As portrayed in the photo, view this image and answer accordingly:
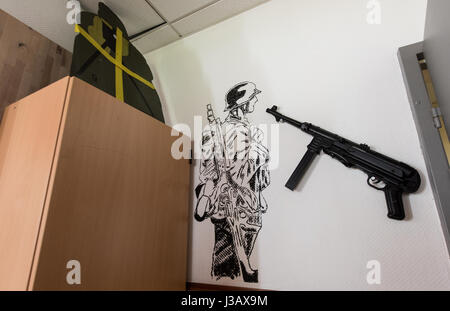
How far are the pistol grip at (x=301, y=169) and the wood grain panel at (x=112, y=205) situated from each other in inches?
23.7

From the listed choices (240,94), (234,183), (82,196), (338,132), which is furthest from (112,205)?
(338,132)

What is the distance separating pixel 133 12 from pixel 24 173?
1205 mm

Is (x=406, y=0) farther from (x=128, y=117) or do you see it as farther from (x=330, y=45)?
→ (x=128, y=117)

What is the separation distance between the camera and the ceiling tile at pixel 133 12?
1367mm

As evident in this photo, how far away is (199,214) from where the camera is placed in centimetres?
125

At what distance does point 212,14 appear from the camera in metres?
1.47

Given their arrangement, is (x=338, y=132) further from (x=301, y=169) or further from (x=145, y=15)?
(x=145, y=15)

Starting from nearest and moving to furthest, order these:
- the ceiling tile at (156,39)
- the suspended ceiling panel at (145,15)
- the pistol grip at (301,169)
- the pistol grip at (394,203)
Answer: the pistol grip at (394,203)
the pistol grip at (301,169)
the suspended ceiling panel at (145,15)
the ceiling tile at (156,39)

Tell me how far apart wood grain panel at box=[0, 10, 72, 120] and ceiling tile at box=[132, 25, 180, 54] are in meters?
0.56

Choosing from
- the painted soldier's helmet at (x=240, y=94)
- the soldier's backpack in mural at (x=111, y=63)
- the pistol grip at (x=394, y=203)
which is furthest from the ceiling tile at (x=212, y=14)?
the pistol grip at (x=394, y=203)

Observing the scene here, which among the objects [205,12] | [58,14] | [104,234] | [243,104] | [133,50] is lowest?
[104,234]

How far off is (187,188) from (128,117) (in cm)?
51

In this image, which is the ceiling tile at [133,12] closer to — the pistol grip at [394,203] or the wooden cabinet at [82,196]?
the wooden cabinet at [82,196]

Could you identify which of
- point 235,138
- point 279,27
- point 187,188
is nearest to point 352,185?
point 235,138
